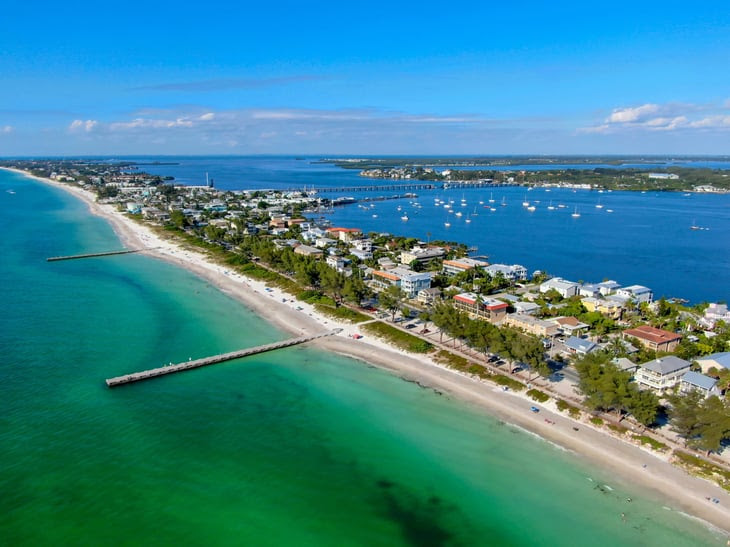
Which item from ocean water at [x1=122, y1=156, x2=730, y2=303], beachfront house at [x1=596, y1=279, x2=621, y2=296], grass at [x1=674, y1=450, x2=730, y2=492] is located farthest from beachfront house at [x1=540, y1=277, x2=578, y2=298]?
grass at [x1=674, y1=450, x2=730, y2=492]

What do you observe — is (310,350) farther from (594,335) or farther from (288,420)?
(594,335)

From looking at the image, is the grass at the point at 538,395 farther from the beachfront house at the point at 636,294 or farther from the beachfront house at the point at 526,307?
the beachfront house at the point at 636,294

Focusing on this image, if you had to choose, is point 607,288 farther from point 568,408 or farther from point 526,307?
point 568,408

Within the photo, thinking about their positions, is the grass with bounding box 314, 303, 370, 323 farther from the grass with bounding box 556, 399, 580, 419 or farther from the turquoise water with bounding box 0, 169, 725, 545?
the grass with bounding box 556, 399, 580, 419

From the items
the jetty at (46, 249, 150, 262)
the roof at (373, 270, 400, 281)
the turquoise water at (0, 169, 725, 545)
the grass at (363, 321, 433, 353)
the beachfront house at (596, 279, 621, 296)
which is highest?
the roof at (373, 270, 400, 281)

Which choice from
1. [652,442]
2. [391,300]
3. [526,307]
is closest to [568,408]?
[652,442]

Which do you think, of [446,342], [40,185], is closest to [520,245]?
[446,342]
